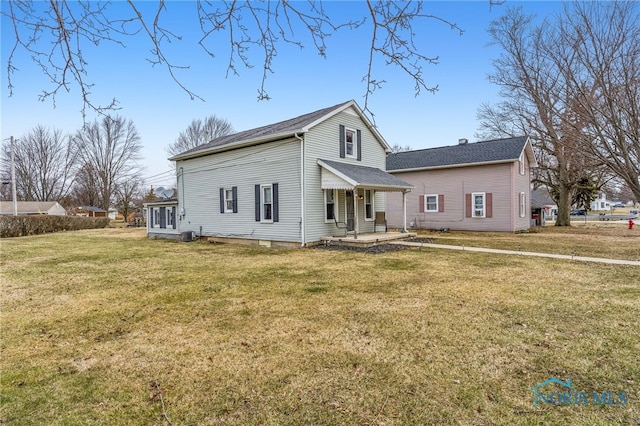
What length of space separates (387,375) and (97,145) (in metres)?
47.0

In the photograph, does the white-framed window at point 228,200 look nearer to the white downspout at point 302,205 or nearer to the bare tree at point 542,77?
the white downspout at point 302,205

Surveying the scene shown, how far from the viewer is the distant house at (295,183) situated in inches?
504

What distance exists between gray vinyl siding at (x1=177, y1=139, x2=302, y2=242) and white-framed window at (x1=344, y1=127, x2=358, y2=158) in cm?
293

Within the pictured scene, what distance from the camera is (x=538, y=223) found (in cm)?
2608

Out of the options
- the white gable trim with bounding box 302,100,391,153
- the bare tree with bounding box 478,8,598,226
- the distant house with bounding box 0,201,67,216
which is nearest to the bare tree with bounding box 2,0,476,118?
the bare tree with bounding box 478,8,598,226

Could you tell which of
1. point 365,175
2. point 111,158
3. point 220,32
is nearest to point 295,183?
point 365,175

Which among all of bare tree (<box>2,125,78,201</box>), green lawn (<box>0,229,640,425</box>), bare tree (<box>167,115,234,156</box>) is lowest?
green lawn (<box>0,229,640,425</box>)

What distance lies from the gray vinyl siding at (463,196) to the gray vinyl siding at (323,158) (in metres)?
7.48

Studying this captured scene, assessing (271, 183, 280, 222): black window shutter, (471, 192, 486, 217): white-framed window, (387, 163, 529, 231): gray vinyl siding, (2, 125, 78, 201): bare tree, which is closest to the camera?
(271, 183, 280, 222): black window shutter

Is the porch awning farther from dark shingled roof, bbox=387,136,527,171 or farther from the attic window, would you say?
dark shingled roof, bbox=387,136,527,171

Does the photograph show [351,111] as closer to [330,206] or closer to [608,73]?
[330,206]

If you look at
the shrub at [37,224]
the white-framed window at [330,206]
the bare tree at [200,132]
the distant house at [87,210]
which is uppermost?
the bare tree at [200,132]

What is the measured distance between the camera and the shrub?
2066cm

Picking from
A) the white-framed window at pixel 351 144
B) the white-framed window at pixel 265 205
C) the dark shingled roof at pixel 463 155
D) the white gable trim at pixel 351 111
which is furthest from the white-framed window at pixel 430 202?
the white-framed window at pixel 265 205
